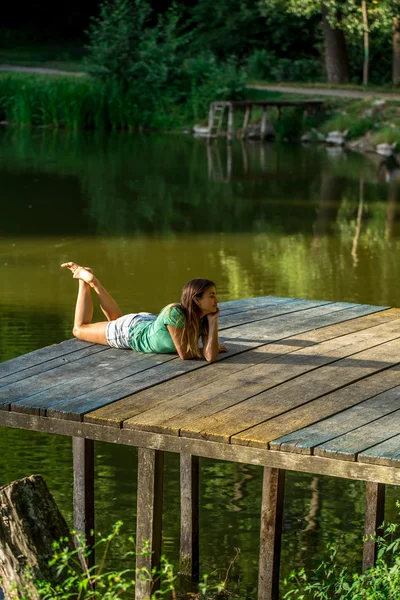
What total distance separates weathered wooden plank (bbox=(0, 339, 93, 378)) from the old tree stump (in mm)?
1426

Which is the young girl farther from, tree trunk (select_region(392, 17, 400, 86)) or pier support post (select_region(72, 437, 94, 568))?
tree trunk (select_region(392, 17, 400, 86))

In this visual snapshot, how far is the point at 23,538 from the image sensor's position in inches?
174

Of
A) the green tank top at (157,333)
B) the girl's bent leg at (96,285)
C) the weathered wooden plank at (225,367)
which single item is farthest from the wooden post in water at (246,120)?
the green tank top at (157,333)

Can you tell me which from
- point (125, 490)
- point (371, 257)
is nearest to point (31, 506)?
point (125, 490)

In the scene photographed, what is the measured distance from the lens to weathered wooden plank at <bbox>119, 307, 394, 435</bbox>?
509 cm

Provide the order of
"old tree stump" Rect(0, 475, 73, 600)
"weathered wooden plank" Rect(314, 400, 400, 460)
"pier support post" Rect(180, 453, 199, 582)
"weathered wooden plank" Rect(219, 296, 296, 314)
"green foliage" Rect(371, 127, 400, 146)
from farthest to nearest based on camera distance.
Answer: "green foliage" Rect(371, 127, 400, 146) → "weathered wooden plank" Rect(219, 296, 296, 314) → "pier support post" Rect(180, 453, 199, 582) → "weathered wooden plank" Rect(314, 400, 400, 460) → "old tree stump" Rect(0, 475, 73, 600)

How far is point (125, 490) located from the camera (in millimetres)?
6887

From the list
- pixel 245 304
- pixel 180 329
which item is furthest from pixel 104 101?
pixel 180 329

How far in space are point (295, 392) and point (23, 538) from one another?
166 cm

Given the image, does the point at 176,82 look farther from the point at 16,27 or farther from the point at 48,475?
the point at 48,475

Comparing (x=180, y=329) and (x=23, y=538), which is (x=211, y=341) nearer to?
(x=180, y=329)

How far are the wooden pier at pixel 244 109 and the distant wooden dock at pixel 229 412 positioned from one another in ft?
77.4

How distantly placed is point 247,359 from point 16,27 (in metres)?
43.8

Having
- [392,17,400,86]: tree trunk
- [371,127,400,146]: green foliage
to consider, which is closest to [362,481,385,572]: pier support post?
[371,127,400,146]: green foliage
